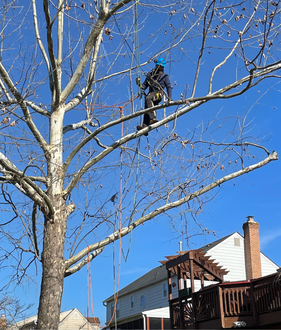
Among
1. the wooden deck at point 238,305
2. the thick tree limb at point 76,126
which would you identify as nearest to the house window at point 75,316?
the wooden deck at point 238,305

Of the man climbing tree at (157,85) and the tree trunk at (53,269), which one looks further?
the man climbing tree at (157,85)

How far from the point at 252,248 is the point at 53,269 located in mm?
19311

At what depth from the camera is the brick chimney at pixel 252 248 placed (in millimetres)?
22656

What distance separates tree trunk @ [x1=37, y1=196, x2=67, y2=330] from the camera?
5184mm

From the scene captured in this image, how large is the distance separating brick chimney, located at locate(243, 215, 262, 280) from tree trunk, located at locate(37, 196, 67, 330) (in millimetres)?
18366

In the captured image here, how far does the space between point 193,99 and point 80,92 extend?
226 cm

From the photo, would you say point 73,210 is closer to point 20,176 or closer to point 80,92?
point 20,176

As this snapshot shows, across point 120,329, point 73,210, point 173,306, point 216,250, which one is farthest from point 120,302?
point 73,210

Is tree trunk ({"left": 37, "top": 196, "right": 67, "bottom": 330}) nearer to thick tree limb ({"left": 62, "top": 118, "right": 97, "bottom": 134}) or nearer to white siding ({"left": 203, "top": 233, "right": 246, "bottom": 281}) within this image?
thick tree limb ({"left": 62, "top": 118, "right": 97, "bottom": 134})

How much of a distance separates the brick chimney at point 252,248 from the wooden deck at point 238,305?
10339 millimetres

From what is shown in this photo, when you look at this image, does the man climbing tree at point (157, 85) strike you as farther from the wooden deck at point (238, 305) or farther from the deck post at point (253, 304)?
the deck post at point (253, 304)

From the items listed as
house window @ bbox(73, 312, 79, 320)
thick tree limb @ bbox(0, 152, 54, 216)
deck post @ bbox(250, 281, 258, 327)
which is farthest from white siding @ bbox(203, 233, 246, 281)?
house window @ bbox(73, 312, 79, 320)

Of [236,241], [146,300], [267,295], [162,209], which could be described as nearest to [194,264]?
[267,295]

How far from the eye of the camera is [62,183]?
6.09m
